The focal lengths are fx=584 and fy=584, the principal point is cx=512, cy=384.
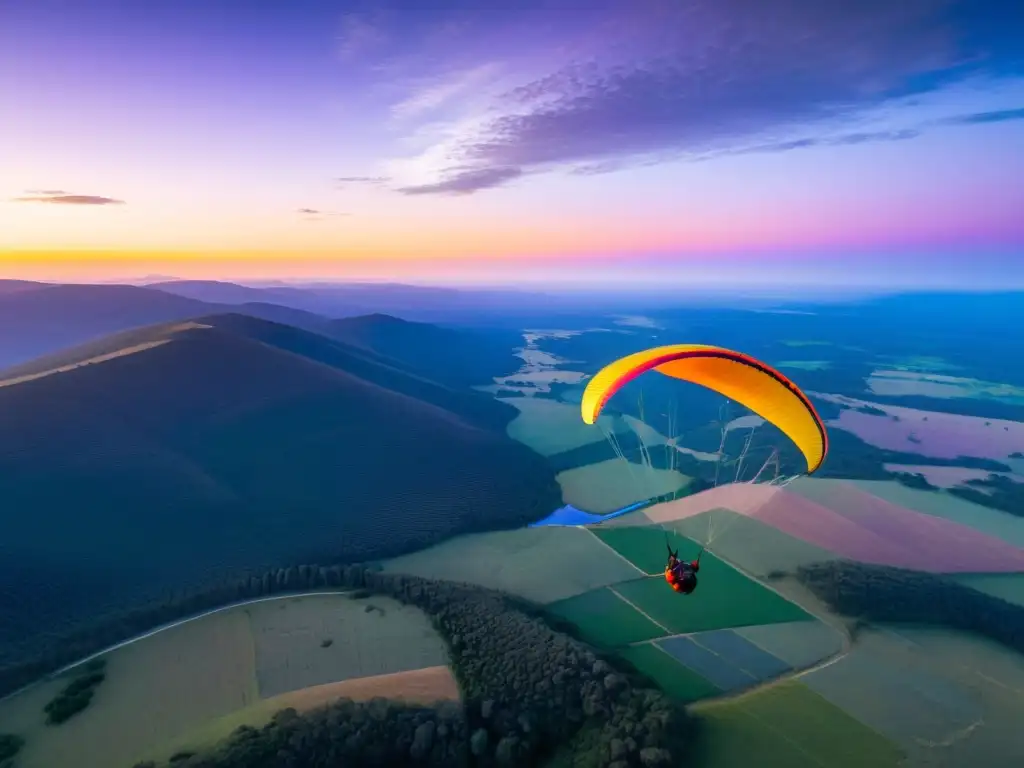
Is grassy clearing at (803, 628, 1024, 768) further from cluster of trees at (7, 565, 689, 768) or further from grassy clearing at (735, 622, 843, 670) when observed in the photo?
cluster of trees at (7, 565, 689, 768)

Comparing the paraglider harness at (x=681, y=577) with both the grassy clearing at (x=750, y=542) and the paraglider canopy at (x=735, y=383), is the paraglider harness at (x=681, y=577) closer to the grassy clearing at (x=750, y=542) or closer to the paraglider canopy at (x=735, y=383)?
the paraglider canopy at (x=735, y=383)

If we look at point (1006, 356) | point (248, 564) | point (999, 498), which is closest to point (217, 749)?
point (248, 564)

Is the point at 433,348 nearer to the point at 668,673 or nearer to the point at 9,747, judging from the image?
the point at 668,673

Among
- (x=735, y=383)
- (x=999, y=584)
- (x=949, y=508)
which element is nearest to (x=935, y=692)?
(x=999, y=584)

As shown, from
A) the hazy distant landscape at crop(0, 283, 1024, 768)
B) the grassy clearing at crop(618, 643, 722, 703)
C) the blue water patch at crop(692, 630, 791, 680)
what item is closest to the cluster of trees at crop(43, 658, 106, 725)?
the hazy distant landscape at crop(0, 283, 1024, 768)

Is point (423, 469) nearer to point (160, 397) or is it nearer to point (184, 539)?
point (184, 539)

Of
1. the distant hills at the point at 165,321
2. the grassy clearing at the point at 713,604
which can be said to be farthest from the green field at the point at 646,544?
the distant hills at the point at 165,321
